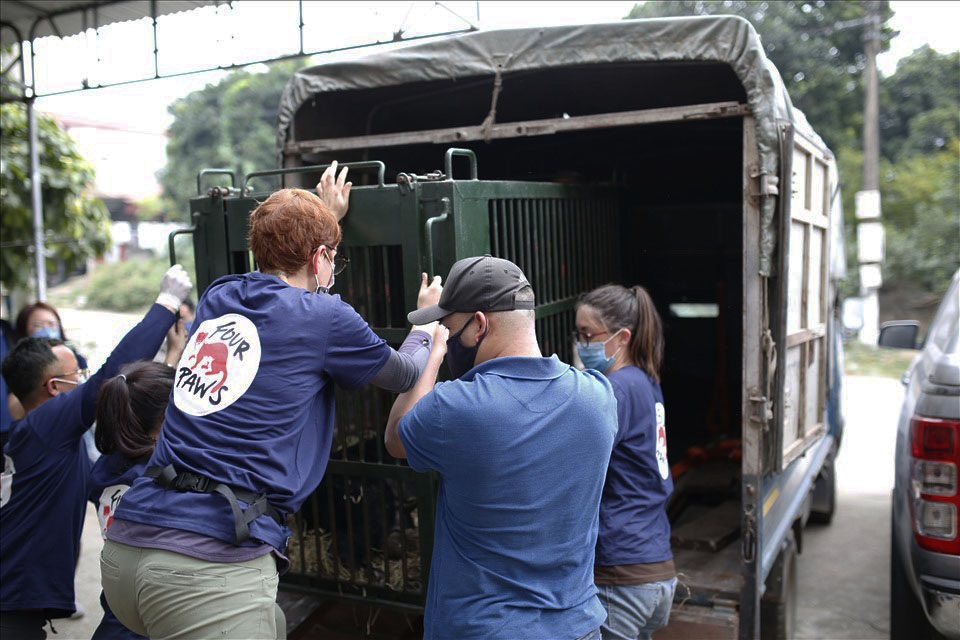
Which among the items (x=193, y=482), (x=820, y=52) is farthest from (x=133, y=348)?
(x=820, y=52)

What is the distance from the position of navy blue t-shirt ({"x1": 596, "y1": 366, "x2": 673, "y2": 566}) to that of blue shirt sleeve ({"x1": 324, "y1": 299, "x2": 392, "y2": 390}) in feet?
2.92

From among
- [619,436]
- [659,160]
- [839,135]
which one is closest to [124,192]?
[839,135]

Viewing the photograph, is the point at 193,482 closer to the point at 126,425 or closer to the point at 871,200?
the point at 126,425

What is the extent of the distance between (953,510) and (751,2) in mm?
11080

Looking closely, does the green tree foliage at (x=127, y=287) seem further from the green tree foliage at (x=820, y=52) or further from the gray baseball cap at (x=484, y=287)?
the gray baseball cap at (x=484, y=287)

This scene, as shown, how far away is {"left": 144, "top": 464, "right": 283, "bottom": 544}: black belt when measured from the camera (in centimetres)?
205

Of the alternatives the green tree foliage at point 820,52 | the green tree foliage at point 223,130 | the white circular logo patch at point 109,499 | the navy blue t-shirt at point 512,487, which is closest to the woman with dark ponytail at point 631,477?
the navy blue t-shirt at point 512,487

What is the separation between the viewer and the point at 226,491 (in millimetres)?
2061

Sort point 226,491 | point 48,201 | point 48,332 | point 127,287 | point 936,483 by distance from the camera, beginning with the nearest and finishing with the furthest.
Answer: point 226,491, point 936,483, point 48,332, point 48,201, point 127,287

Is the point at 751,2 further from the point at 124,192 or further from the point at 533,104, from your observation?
the point at 124,192

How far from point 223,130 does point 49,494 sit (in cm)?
2403

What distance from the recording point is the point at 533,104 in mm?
4598

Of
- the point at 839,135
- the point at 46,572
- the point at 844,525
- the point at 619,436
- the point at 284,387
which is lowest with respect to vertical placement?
the point at 844,525

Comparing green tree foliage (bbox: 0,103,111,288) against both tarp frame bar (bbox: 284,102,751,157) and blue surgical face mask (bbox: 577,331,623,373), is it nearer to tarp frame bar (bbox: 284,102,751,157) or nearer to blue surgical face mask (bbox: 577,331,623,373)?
tarp frame bar (bbox: 284,102,751,157)
